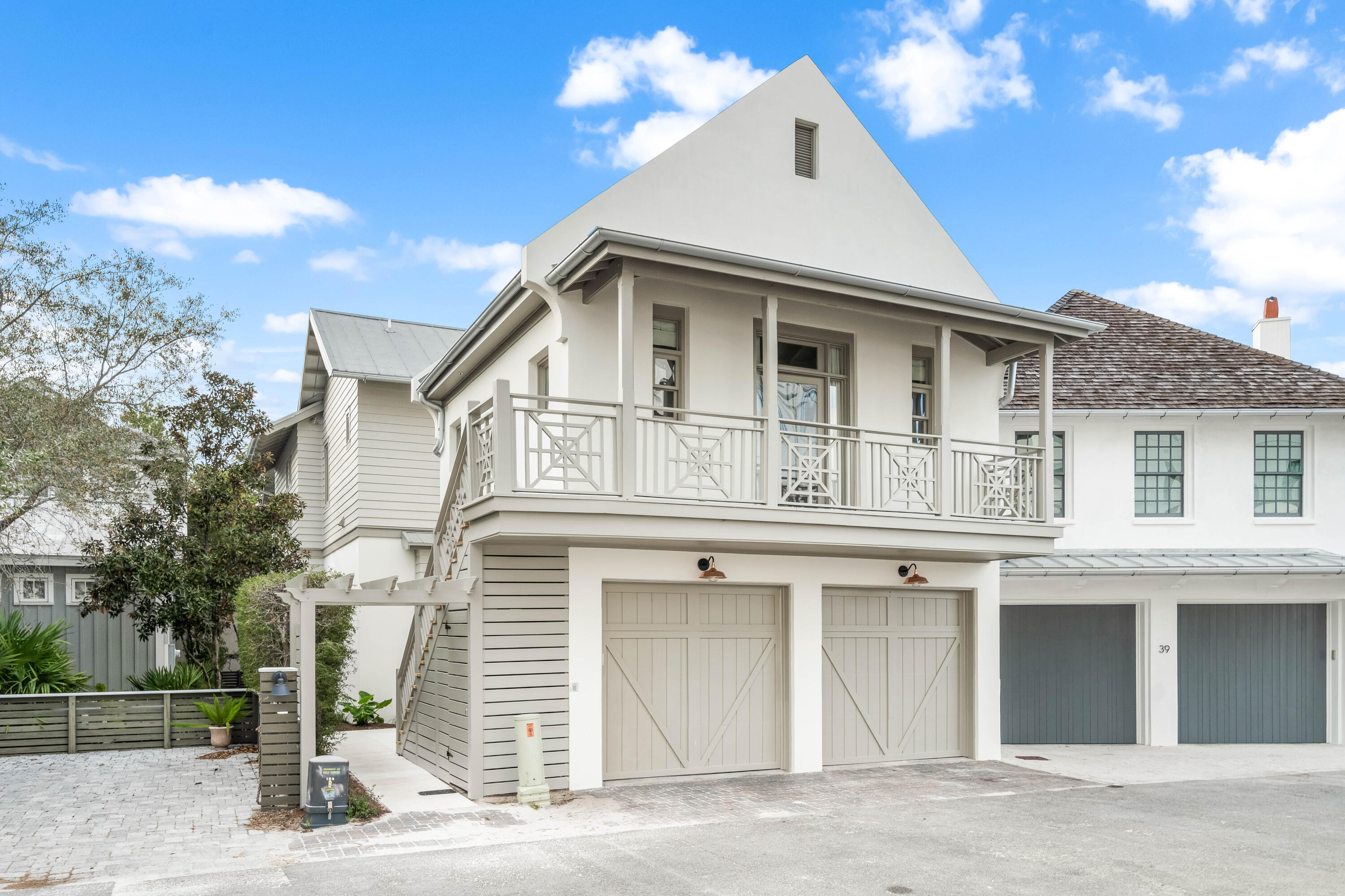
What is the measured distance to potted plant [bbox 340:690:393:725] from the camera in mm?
15109

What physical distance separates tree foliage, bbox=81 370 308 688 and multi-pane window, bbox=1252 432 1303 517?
15036 mm

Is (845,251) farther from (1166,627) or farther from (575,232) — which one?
(1166,627)

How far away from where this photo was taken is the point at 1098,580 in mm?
14703

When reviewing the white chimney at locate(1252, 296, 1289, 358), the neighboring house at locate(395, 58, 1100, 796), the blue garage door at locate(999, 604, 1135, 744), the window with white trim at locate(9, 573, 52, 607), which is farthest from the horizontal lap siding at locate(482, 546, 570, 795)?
the white chimney at locate(1252, 296, 1289, 358)

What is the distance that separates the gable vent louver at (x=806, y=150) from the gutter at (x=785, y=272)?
2265 mm

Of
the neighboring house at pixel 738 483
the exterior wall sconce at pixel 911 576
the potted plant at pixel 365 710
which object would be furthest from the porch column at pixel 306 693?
the exterior wall sconce at pixel 911 576

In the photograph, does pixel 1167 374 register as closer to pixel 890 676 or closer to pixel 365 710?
pixel 890 676

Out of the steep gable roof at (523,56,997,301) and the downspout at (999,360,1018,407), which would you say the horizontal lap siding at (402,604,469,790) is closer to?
the steep gable roof at (523,56,997,301)

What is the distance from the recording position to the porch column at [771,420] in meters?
9.91

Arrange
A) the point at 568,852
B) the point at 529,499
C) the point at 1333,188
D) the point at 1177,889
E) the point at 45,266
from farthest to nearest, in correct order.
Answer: the point at 1333,188 < the point at 45,266 < the point at 529,499 < the point at 568,852 < the point at 1177,889

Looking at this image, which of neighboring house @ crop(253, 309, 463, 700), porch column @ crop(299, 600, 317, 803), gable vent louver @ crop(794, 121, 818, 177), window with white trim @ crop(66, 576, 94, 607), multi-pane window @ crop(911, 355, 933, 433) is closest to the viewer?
porch column @ crop(299, 600, 317, 803)

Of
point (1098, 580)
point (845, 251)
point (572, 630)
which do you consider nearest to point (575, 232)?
point (845, 251)

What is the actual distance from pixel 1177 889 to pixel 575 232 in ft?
26.5

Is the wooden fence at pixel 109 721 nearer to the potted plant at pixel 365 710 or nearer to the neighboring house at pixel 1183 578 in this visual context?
the potted plant at pixel 365 710
